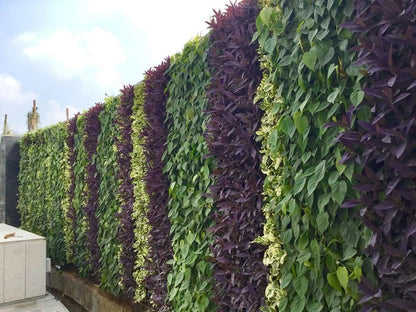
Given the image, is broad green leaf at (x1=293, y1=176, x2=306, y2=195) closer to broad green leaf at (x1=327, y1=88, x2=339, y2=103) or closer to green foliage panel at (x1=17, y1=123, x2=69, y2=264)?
broad green leaf at (x1=327, y1=88, x2=339, y2=103)

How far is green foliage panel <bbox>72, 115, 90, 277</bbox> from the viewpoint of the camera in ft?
15.4

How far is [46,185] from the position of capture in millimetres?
6012

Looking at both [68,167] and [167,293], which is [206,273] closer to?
[167,293]

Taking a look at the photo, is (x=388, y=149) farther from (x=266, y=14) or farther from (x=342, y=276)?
(x=266, y=14)

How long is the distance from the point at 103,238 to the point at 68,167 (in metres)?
1.59

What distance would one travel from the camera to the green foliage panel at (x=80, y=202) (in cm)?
468

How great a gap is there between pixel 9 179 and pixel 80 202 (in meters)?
3.53

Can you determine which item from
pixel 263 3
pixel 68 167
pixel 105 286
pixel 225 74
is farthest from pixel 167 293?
pixel 68 167

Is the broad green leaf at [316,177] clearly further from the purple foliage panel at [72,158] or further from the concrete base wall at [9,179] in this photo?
the concrete base wall at [9,179]

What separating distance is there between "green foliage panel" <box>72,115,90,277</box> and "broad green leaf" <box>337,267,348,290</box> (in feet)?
12.8

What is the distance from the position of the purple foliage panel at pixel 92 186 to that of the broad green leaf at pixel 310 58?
3363 millimetres

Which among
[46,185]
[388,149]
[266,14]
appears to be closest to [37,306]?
[46,185]

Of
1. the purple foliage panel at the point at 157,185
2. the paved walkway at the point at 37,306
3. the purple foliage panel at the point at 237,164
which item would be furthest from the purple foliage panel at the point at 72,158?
the purple foliage panel at the point at 237,164

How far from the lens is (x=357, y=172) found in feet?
4.60
